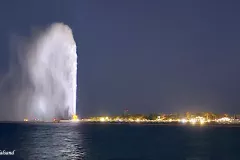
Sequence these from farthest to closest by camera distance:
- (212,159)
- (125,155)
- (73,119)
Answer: (73,119)
(125,155)
(212,159)

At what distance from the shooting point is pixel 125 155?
164 feet

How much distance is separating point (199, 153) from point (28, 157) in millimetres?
23269

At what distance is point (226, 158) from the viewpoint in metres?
48.2

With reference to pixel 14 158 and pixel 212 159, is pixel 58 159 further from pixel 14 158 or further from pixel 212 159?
pixel 212 159

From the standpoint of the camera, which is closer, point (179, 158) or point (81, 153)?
point (179, 158)

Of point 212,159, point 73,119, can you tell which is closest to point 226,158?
point 212,159

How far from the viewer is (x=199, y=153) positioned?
173 ft

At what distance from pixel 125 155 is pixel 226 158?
13.0m

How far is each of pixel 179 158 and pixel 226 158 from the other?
625 cm

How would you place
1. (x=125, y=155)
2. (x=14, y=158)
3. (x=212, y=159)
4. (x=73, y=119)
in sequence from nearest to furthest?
1. (x=14, y=158)
2. (x=212, y=159)
3. (x=125, y=155)
4. (x=73, y=119)

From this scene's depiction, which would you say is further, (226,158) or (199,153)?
(199,153)

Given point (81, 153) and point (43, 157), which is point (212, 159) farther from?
point (43, 157)

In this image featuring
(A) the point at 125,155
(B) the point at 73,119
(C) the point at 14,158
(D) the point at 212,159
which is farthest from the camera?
(B) the point at 73,119

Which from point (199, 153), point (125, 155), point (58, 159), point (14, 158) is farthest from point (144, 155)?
point (14, 158)
